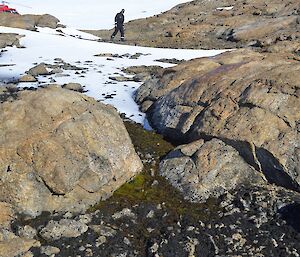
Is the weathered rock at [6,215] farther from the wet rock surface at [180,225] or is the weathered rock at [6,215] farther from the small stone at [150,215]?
the small stone at [150,215]

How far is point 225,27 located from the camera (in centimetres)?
4128

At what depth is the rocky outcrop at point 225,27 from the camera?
1356 inches

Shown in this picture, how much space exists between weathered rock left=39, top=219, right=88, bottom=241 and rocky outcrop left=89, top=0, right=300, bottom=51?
22.5 m

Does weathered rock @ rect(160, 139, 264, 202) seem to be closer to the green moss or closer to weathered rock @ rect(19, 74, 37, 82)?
the green moss

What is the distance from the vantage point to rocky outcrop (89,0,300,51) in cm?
3445

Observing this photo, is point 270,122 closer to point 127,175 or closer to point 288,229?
point 288,229

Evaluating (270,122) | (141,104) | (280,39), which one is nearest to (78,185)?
(270,122)

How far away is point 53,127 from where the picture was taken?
10781 millimetres

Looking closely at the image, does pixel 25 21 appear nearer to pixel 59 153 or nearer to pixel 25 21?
pixel 25 21

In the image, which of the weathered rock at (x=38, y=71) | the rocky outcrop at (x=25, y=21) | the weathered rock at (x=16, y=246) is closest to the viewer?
the weathered rock at (x=16, y=246)

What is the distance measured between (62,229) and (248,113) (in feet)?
20.6

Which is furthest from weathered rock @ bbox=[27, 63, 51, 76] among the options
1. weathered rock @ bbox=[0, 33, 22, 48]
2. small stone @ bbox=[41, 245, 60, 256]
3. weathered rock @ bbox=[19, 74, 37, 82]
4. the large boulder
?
small stone @ bbox=[41, 245, 60, 256]

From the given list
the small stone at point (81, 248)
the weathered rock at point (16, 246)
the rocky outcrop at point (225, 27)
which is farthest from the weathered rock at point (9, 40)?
the small stone at point (81, 248)

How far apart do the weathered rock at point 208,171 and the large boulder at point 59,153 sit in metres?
1.19
